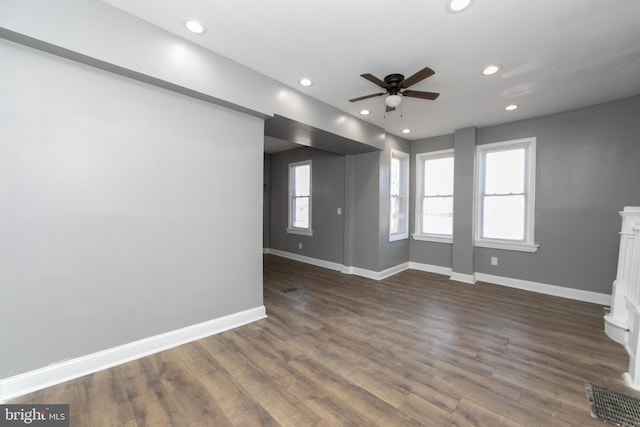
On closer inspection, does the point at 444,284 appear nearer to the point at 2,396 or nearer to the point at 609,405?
the point at 609,405

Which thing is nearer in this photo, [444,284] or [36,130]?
[36,130]

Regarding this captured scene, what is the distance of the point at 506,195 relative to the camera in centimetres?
438

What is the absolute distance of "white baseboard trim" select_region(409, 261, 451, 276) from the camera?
5012 mm

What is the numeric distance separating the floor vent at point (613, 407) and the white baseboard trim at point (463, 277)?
2691mm

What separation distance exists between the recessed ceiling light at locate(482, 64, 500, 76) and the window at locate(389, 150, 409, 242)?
91.4 inches

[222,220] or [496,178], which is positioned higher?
[496,178]

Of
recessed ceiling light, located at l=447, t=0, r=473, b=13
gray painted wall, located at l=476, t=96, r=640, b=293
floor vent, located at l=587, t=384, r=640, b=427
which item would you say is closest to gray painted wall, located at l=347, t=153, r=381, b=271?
gray painted wall, located at l=476, t=96, r=640, b=293

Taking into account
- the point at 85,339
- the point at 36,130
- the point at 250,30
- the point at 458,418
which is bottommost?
the point at 458,418

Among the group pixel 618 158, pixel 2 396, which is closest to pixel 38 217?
pixel 2 396

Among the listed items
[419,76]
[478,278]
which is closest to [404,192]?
[478,278]

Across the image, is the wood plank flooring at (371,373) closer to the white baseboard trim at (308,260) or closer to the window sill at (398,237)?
the window sill at (398,237)

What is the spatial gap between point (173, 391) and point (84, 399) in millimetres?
546

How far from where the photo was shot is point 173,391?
181cm

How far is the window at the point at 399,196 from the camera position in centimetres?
505
